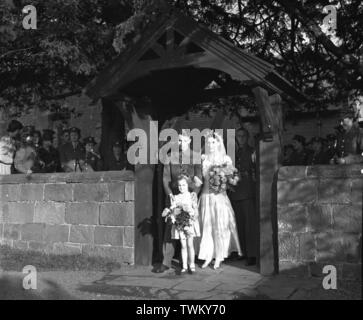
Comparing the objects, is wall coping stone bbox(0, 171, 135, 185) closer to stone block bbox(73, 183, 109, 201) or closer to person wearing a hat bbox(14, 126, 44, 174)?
stone block bbox(73, 183, 109, 201)

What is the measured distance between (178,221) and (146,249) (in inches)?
40.7

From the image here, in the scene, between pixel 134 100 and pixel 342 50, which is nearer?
pixel 134 100

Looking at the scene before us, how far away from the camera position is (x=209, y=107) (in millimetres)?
11664

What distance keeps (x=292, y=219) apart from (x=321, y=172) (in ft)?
2.38

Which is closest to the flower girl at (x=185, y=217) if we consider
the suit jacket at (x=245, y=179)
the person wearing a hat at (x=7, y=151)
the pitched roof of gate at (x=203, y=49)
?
the suit jacket at (x=245, y=179)

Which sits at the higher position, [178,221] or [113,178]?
[113,178]

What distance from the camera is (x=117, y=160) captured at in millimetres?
9570

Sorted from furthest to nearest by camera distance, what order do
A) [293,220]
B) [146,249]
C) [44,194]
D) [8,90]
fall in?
[8,90]
[44,194]
[146,249]
[293,220]

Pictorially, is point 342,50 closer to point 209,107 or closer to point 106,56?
point 209,107

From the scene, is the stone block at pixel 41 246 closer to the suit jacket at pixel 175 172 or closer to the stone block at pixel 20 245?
the stone block at pixel 20 245

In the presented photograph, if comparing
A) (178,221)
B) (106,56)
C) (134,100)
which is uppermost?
(106,56)

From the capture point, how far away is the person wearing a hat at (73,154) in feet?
31.4

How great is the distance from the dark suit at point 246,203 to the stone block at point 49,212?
2.81 meters

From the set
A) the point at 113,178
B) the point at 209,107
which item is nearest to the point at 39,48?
the point at 113,178
